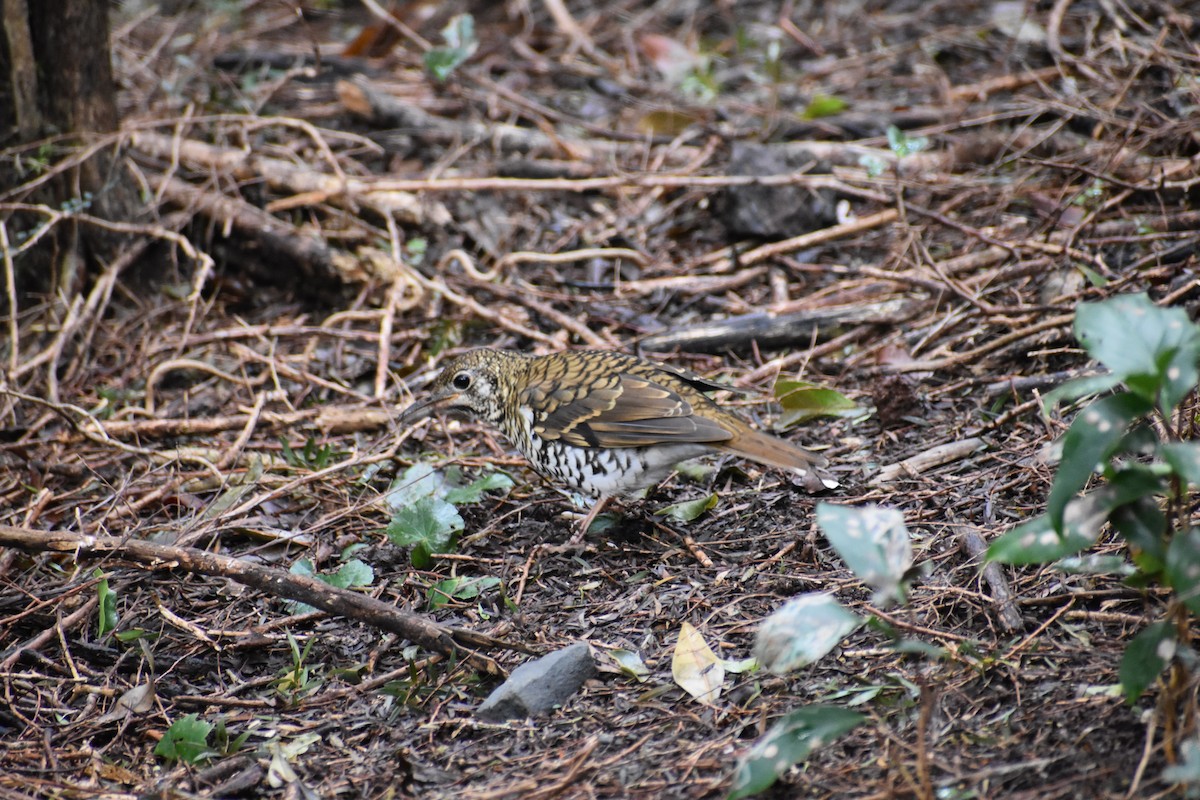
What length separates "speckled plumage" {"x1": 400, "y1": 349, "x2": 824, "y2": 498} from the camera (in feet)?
14.6

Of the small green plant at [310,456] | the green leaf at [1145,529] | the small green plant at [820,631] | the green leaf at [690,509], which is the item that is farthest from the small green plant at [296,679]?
the green leaf at [1145,529]

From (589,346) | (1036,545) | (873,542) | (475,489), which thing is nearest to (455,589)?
(475,489)

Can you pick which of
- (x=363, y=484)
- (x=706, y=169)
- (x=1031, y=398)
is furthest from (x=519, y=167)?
(x=1031, y=398)

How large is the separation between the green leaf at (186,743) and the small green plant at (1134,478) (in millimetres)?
2476

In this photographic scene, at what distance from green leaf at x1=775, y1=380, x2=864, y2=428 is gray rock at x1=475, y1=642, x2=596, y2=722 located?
2029 millimetres

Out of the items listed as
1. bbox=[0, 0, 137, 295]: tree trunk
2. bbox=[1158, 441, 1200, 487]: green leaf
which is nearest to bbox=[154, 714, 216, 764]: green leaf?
bbox=[1158, 441, 1200, 487]: green leaf

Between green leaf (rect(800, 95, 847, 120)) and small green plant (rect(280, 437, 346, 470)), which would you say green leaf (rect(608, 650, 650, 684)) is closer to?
small green plant (rect(280, 437, 346, 470))

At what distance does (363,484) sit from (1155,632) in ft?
11.5

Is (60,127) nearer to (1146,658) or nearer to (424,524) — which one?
(424,524)

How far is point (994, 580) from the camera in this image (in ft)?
12.0

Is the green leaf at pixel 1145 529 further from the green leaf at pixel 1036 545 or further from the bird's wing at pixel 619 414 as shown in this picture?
the bird's wing at pixel 619 414

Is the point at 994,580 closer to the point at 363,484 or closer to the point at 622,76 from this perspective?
the point at 363,484

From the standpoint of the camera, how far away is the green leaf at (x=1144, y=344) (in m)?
2.46

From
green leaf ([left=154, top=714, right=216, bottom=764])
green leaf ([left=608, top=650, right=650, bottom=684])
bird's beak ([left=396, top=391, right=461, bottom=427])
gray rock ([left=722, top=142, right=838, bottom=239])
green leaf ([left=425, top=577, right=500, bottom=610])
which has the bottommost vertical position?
green leaf ([left=425, top=577, right=500, bottom=610])
